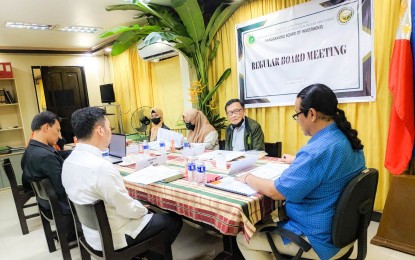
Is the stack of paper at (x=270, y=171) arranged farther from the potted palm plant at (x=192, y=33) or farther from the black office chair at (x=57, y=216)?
the potted palm plant at (x=192, y=33)

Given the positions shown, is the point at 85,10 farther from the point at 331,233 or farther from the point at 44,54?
the point at 331,233

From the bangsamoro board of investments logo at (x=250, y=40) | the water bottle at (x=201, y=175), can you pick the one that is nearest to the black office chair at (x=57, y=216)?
the water bottle at (x=201, y=175)

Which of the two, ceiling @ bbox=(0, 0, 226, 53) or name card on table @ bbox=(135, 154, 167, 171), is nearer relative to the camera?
name card on table @ bbox=(135, 154, 167, 171)

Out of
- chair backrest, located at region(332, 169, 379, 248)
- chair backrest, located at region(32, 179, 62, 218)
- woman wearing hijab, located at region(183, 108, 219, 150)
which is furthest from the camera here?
woman wearing hijab, located at region(183, 108, 219, 150)

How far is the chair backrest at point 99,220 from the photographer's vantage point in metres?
1.21

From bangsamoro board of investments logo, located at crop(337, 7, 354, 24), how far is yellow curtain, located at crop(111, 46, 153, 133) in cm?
339

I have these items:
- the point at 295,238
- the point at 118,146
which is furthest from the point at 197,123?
the point at 295,238

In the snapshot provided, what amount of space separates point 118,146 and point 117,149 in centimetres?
4

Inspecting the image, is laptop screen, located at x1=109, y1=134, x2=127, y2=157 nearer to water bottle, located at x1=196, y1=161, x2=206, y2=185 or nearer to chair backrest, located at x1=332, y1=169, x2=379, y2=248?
water bottle, located at x1=196, y1=161, x2=206, y2=185

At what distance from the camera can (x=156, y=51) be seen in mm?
4105

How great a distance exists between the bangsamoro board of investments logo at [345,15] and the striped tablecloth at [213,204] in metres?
1.93

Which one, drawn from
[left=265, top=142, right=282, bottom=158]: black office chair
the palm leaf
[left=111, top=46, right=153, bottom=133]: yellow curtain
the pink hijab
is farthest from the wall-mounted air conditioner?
[left=265, top=142, right=282, bottom=158]: black office chair

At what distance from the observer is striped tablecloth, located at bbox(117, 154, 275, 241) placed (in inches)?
47.8

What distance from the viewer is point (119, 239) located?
53.8 inches
